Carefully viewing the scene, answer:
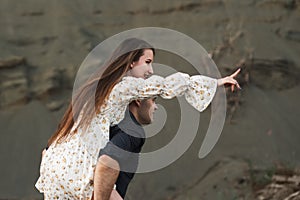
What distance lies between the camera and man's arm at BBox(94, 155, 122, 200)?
12.0ft

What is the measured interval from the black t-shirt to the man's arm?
1.0 inches

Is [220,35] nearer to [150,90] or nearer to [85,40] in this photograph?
[85,40]

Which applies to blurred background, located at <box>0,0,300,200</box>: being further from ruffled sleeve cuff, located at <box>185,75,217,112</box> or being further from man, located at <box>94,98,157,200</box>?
ruffled sleeve cuff, located at <box>185,75,217,112</box>

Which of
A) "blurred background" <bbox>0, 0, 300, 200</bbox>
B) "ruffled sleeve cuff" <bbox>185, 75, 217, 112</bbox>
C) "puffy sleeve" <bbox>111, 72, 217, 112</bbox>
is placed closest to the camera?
"puffy sleeve" <bbox>111, 72, 217, 112</bbox>

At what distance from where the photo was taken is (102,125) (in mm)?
3770

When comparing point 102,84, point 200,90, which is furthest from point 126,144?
point 200,90

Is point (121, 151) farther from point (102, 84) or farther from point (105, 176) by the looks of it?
point (102, 84)

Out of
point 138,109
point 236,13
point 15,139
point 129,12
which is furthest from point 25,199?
point 138,109

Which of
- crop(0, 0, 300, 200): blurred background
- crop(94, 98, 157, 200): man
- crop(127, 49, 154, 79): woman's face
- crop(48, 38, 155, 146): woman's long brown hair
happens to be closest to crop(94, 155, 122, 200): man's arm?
crop(94, 98, 157, 200): man

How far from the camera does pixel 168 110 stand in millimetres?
7141

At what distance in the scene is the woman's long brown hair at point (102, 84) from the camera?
3746mm

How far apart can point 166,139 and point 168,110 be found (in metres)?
0.30

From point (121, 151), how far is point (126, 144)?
0.15 feet

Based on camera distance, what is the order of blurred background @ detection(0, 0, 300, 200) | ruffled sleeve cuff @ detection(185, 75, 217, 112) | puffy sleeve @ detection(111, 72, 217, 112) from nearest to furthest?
puffy sleeve @ detection(111, 72, 217, 112), ruffled sleeve cuff @ detection(185, 75, 217, 112), blurred background @ detection(0, 0, 300, 200)
